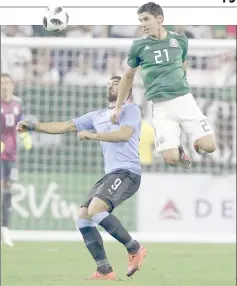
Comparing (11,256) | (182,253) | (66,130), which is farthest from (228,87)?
(66,130)

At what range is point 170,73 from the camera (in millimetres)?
10523

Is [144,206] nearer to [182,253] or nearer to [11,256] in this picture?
[182,253]

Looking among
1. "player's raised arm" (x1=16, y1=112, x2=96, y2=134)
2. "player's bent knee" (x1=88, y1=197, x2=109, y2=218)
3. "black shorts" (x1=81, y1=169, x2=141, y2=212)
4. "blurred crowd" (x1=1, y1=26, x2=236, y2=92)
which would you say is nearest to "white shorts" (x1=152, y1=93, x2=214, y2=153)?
"black shorts" (x1=81, y1=169, x2=141, y2=212)

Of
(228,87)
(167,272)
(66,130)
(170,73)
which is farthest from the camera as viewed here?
(228,87)

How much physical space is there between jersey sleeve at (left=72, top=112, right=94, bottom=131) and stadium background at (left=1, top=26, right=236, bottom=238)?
5.46 meters

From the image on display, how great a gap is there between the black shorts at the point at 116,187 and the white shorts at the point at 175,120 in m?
0.68

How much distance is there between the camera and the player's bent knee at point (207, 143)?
34.7 feet

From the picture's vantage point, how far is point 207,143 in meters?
10.6

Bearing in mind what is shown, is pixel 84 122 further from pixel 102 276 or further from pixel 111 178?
pixel 102 276

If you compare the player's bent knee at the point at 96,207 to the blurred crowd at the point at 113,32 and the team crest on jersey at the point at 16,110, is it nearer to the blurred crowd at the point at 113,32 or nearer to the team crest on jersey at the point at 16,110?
the team crest on jersey at the point at 16,110

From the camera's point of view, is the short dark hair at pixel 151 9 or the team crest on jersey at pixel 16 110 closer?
the short dark hair at pixel 151 9

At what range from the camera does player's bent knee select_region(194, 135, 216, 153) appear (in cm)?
1059

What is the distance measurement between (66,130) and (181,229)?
6337 mm

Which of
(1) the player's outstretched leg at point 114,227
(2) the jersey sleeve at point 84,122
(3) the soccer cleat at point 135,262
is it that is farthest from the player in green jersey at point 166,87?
(3) the soccer cleat at point 135,262
